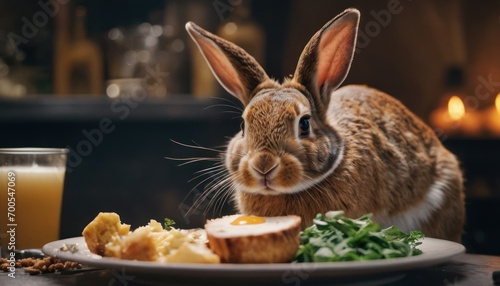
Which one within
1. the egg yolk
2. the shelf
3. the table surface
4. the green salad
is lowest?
the table surface

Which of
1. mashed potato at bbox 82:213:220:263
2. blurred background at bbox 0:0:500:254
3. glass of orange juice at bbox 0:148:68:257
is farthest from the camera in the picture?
blurred background at bbox 0:0:500:254

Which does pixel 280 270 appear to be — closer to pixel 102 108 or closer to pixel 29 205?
pixel 29 205

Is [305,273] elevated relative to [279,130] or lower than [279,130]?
lower

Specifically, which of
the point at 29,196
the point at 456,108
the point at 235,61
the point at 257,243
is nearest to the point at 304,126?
the point at 235,61

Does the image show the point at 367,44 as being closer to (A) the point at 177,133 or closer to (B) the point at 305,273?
(A) the point at 177,133

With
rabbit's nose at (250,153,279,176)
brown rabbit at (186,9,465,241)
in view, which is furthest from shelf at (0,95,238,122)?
rabbit's nose at (250,153,279,176)

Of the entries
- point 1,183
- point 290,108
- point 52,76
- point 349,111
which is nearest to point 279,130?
point 290,108

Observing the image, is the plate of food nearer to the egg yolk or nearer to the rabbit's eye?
the egg yolk
